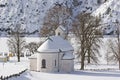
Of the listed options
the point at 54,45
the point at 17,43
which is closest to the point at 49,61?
the point at 54,45

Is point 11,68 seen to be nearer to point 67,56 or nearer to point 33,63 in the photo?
point 33,63

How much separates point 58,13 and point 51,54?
94.2 feet

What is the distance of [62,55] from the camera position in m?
58.8

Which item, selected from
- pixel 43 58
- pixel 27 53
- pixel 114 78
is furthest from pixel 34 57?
pixel 27 53

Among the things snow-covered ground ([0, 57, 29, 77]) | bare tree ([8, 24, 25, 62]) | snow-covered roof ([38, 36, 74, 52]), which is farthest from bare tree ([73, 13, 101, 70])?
bare tree ([8, 24, 25, 62])

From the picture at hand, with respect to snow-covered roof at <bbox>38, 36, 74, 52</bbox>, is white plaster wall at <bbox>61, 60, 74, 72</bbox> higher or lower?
lower

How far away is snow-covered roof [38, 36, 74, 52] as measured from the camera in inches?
2277

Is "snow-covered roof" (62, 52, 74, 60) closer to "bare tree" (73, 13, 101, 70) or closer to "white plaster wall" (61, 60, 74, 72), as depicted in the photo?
"white plaster wall" (61, 60, 74, 72)

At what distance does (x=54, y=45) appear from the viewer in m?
58.7

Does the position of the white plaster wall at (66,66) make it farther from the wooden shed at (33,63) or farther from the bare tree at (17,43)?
the bare tree at (17,43)

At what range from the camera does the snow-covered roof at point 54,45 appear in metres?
57.8

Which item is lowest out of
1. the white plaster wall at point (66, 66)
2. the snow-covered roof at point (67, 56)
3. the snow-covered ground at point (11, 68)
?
the snow-covered ground at point (11, 68)

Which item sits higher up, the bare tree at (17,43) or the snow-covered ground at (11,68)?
the bare tree at (17,43)

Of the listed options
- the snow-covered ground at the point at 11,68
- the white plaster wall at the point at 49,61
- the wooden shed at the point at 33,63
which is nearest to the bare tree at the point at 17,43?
the snow-covered ground at the point at 11,68
